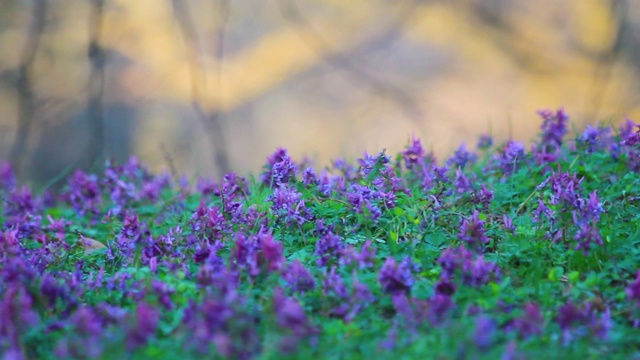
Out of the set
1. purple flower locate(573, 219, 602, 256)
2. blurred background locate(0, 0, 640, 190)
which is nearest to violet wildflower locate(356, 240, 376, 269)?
purple flower locate(573, 219, 602, 256)

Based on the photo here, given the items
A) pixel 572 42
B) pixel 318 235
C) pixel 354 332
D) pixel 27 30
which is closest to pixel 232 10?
pixel 27 30

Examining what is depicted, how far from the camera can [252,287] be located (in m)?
2.87

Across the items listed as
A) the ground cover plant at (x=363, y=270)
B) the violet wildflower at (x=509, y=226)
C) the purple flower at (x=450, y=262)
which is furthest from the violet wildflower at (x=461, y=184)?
the purple flower at (x=450, y=262)

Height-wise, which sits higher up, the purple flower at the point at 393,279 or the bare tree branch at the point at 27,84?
the bare tree branch at the point at 27,84

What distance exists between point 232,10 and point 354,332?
5217 millimetres

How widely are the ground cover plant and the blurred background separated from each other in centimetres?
324

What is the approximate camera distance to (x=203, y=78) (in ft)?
24.0

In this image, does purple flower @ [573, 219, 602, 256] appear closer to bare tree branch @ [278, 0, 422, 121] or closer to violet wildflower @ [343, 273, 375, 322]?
violet wildflower @ [343, 273, 375, 322]

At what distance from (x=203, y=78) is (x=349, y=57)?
1280mm

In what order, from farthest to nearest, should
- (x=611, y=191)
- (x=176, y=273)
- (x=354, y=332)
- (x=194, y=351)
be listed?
1. (x=611, y=191)
2. (x=176, y=273)
3. (x=354, y=332)
4. (x=194, y=351)

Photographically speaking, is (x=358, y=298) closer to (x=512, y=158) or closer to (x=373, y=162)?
(x=373, y=162)

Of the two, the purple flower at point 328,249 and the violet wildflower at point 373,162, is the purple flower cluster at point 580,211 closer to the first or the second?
the violet wildflower at point 373,162

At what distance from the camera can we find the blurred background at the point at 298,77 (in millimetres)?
7219

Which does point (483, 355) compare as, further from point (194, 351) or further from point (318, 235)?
point (318, 235)
